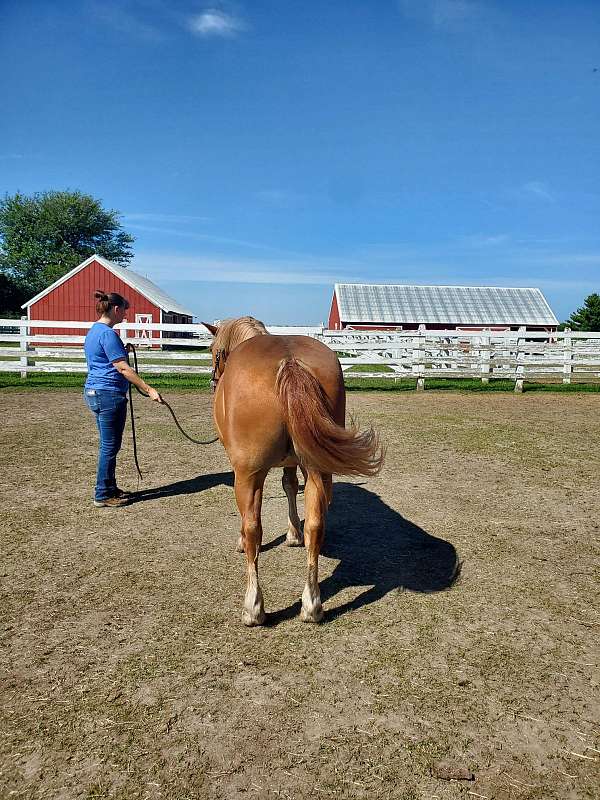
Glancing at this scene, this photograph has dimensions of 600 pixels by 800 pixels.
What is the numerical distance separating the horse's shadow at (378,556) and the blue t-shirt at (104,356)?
2.51 m

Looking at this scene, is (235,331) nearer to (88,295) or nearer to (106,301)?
(106,301)

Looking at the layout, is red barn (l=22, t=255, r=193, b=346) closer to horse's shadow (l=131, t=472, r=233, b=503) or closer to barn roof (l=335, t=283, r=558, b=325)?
barn roof (l=335, t=283, r=558, b=325)

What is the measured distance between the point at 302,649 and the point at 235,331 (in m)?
2.51

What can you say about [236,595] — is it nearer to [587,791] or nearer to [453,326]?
[587,791]

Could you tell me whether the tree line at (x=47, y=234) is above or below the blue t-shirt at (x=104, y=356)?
above

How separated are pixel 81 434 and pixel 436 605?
22.8ft

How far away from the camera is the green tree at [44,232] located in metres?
57.3

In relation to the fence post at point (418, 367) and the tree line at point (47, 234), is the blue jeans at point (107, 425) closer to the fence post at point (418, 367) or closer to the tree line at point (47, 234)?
the fence post at point (418, 367)

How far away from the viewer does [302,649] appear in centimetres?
298

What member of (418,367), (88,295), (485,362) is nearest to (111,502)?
(418,367)

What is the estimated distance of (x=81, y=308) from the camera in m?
32.9

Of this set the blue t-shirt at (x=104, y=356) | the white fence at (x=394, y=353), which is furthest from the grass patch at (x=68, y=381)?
the blue t-shirt at (x=104, y=356)

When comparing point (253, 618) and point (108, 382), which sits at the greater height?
point (108, 382)

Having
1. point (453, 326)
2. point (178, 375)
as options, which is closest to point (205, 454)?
point (178, 375)
